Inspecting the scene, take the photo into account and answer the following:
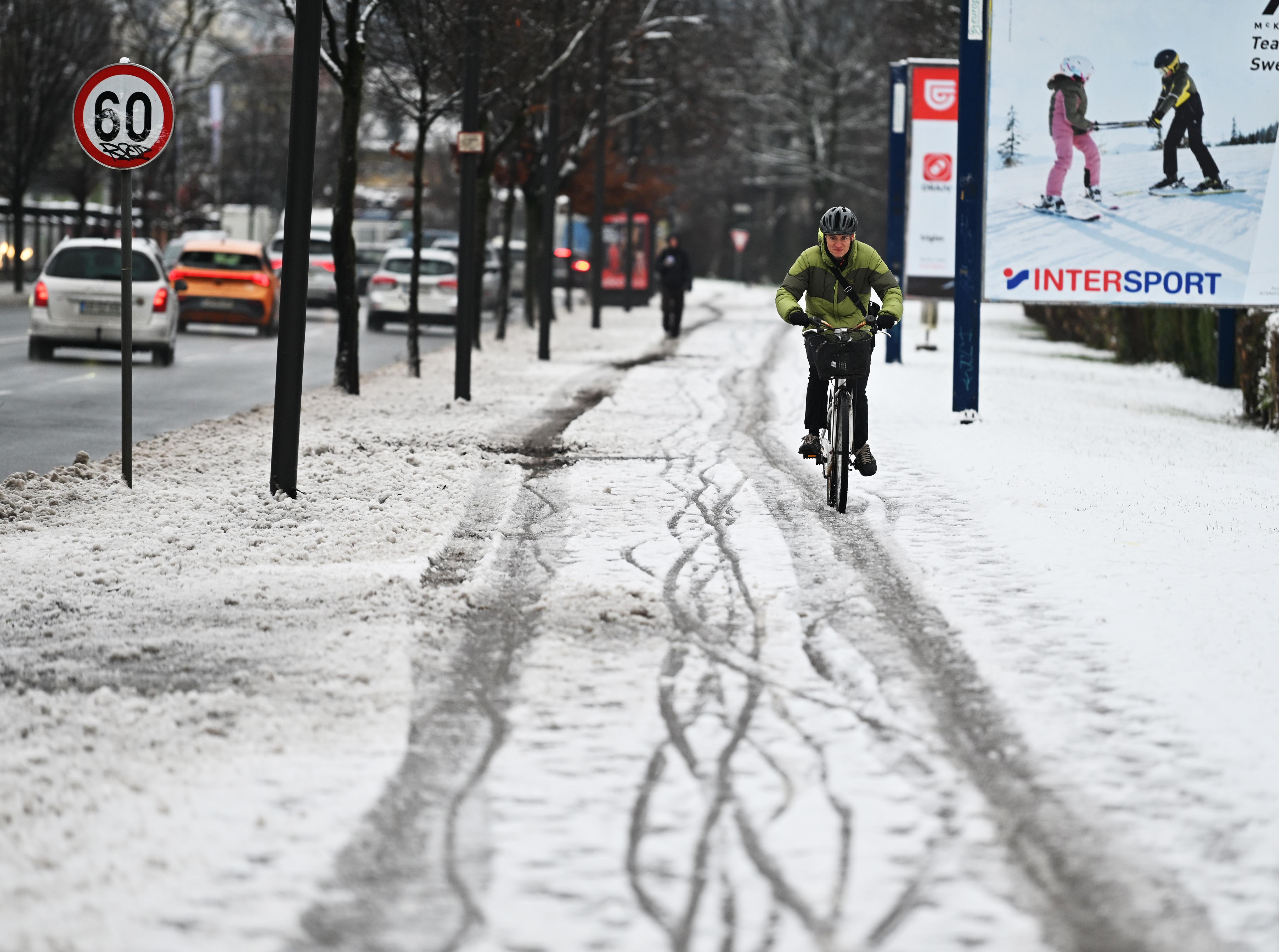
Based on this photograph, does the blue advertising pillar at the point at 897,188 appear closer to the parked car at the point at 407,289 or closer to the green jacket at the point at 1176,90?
the green jacket at the point at 1176,90

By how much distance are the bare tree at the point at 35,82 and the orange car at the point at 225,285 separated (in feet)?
42.1

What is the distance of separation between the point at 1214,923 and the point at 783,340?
2869 cm

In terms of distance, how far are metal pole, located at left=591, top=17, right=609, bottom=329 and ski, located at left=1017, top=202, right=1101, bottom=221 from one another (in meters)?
17.5

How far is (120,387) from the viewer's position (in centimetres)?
1972

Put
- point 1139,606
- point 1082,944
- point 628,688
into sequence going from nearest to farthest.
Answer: point 1082,944 → point 628,688 → point 1139,606

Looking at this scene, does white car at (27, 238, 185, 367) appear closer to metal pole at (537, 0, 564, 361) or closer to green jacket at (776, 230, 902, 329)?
metal pole at (537, 0, 564, 361)

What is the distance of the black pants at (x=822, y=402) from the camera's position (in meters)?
10.6

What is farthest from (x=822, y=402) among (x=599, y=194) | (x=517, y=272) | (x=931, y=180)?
(x=517, y=272)

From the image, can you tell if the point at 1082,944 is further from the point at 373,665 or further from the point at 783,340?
the point at 783,340

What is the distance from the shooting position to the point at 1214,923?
403 centimetres

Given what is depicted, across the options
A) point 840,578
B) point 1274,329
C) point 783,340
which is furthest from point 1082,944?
point 783,340

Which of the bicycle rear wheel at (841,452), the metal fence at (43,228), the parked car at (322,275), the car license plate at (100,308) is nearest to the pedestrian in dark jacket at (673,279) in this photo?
the parked car at (322,275)

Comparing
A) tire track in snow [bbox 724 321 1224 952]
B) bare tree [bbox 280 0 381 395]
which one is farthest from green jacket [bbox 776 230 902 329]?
bare tree [bbox 280 0 381 395]

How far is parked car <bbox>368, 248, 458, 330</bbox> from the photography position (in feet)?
112
